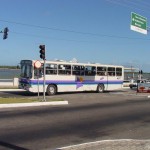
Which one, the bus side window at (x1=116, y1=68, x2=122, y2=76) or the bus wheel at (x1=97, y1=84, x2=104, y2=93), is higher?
the bus side window at (x1=116, y1=68, x2=122, y2=76)

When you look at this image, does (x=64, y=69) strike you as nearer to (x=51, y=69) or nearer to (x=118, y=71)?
(x=51, y=69)

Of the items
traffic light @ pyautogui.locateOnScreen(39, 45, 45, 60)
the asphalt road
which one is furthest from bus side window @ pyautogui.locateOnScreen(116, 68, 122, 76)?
the asphalt road

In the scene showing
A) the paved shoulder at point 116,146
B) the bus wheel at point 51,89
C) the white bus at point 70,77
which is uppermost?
the white bus at point 70,77

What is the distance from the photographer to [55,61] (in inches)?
1275

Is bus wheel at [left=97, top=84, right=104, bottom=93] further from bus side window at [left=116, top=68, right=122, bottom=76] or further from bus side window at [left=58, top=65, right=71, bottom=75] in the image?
bus side window at [left=58, top=65, right=71, bottom=75]

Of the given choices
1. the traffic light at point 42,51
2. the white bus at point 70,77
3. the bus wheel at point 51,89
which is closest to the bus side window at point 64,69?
the white bus at point 70,77

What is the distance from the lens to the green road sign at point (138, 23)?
29.2 m

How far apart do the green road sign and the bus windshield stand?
865 centimetres

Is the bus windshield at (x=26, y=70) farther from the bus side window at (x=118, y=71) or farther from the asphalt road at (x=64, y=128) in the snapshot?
the asphalt road at (x=64, y=128)

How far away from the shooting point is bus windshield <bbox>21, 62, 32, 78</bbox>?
101 feet

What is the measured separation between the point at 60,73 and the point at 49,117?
1604 centimetres

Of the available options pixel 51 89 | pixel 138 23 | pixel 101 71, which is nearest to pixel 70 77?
pixel 51 89

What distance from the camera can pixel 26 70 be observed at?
31.4 meters

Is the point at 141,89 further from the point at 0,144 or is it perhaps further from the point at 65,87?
the point at 0,144
